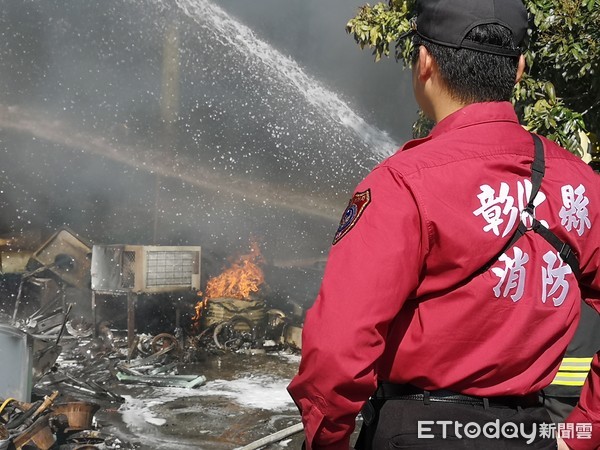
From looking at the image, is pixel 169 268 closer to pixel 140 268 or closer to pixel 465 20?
pixel 140 268

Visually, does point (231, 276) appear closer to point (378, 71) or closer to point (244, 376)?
point (244, 376)

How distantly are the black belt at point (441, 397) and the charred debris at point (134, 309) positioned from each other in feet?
24.5

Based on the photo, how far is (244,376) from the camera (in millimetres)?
9320

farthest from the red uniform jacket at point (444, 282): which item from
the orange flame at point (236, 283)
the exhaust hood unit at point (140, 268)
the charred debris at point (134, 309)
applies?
the orange flame at point (236, 283)

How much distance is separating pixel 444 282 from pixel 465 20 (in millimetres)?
575

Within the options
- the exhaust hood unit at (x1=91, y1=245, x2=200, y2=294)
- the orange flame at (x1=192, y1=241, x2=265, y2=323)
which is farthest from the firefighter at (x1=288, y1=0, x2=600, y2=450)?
the orange flame at (x1=192, y1=241, x2=265, y2=323)

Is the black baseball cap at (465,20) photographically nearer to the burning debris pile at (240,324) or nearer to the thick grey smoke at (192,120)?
the burning debris pile at (240,324)

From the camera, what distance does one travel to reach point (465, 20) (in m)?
1.39

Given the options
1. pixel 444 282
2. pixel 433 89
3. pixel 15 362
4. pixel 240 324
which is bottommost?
pixel 240 324

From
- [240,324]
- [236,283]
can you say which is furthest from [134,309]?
[236,283]

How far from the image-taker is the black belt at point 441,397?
1352 mm

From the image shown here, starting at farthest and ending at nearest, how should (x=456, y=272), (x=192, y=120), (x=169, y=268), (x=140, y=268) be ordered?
(x=192, y=120) < (x=169, y=268) < (x=140, y=268) < (x=456, y=272)

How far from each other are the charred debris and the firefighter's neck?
758 cm

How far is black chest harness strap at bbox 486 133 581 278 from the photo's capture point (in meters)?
1.38
